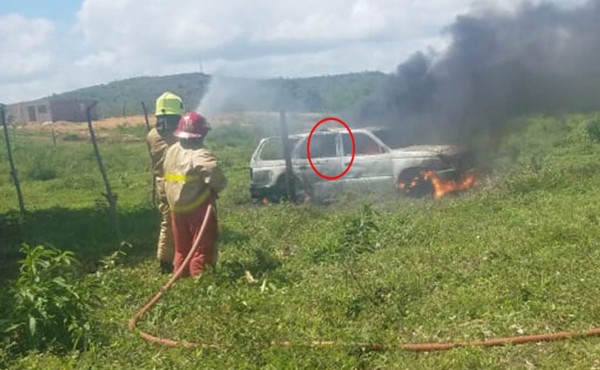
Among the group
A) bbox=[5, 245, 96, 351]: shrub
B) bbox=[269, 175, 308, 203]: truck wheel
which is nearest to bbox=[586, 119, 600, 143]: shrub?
bbox=[269, 175, 308, 203]: truck wheel

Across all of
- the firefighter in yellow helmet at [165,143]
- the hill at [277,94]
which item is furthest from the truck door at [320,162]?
the firefighter in yellow helmet at [165,143]

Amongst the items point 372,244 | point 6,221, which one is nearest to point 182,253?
point 372,244

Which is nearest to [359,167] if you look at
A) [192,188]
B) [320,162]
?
[320,162]

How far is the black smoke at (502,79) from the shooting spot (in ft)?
55.7

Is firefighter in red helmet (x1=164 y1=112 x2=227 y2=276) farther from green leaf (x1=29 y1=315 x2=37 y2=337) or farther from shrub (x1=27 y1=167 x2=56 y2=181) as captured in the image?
shrub (x1=27 y1=167 x2=56 y2=181)

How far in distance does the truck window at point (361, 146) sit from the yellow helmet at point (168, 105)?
6.66m

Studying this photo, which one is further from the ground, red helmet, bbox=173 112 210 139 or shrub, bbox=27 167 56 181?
red helmet, bbox=173 112 210 139

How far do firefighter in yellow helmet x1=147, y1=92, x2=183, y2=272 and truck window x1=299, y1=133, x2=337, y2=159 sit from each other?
253 inches

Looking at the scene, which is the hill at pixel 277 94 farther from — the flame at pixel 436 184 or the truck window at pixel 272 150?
the flame at pixel 436 184

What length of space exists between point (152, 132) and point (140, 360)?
485 centimetres

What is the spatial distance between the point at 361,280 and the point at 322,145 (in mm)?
8455

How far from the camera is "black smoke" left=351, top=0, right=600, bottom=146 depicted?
55.7 feet

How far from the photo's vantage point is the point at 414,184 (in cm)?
1586

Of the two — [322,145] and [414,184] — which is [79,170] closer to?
[322,145]
